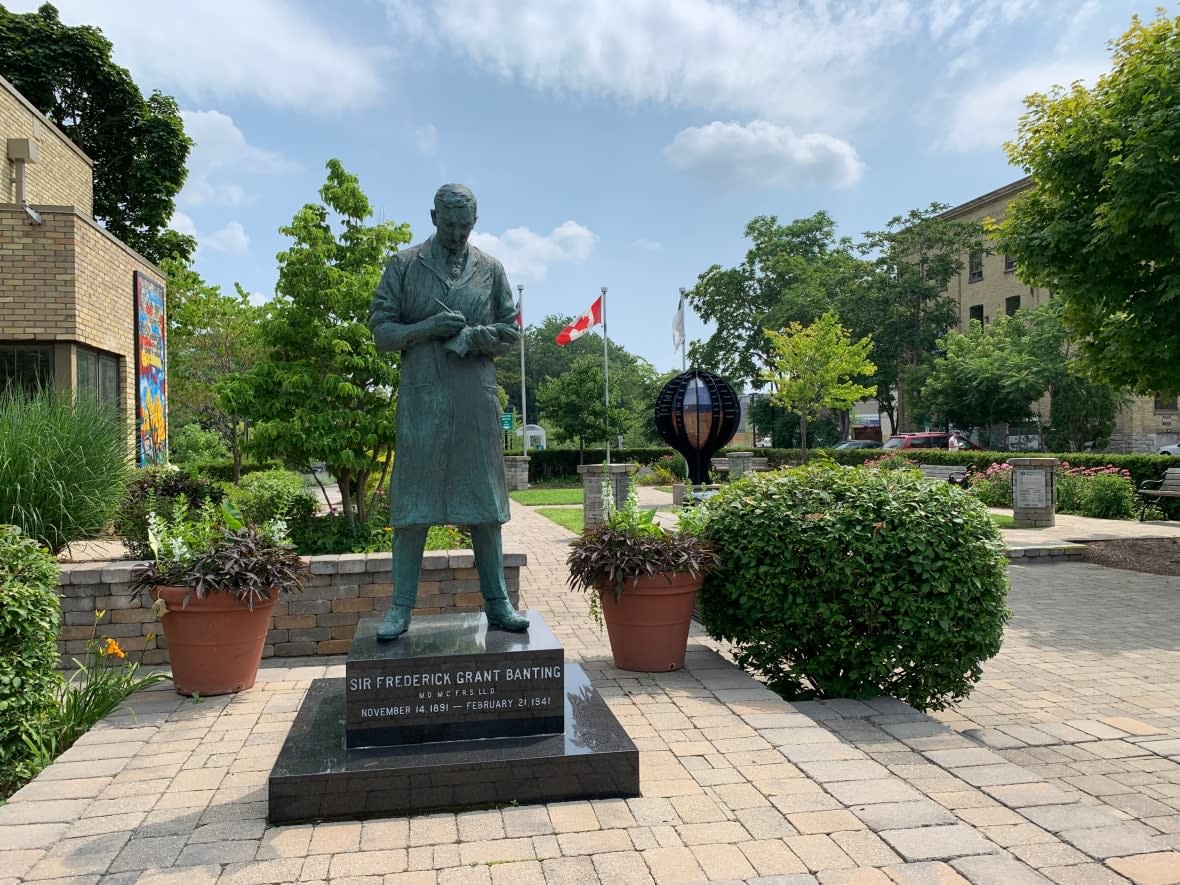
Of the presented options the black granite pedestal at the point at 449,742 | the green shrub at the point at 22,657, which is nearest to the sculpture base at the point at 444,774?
the black granite pedestal at the point at 449,742

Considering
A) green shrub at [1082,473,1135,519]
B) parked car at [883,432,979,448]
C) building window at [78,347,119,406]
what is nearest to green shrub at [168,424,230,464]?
building window at [78,347,119,406]

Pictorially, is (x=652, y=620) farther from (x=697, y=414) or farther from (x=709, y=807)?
(x=697, y=414)

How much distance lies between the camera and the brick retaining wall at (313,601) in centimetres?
588

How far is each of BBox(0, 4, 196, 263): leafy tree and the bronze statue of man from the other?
26.2m

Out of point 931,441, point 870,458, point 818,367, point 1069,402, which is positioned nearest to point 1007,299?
point 931,441

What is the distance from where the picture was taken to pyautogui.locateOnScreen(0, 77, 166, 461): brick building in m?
10.9

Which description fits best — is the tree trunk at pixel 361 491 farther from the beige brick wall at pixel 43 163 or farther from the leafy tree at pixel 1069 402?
the leafy tree at pixel 1069 402

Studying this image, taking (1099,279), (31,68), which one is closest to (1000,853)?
(1099,279)

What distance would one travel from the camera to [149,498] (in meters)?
8.13

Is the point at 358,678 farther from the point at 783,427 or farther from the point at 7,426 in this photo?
the point at 783,427

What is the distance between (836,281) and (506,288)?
40778 mm

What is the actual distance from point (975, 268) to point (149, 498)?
4595cm

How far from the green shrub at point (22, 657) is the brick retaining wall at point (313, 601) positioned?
1488mm

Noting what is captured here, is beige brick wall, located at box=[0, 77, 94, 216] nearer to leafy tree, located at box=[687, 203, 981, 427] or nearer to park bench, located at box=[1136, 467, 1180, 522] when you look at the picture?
park bench, located at box=[1136, 467, 1180, 522]
